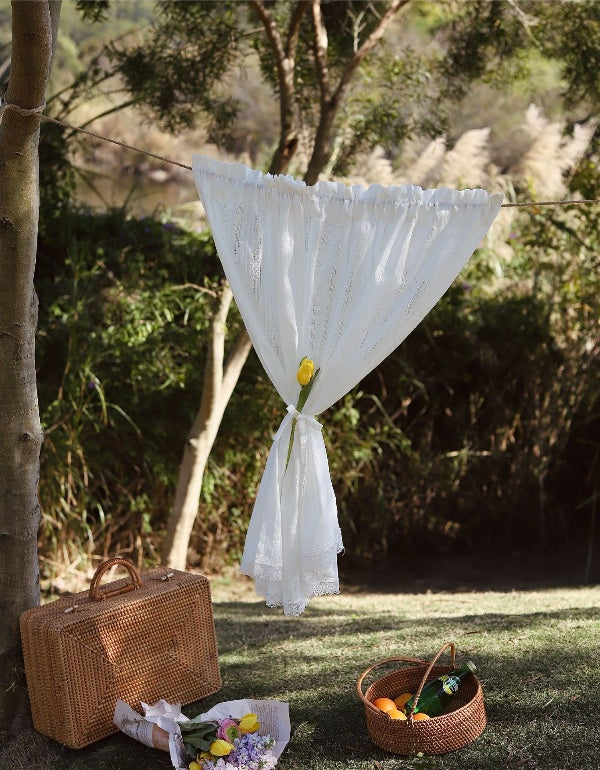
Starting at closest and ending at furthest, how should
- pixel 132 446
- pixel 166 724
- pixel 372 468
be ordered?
pixel 166 724, pixel 132 446, pixel 372 468

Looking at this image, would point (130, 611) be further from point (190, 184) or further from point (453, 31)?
point (190, 184)

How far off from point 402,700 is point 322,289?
1.12m

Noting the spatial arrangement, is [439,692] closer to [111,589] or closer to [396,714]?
[396,714]

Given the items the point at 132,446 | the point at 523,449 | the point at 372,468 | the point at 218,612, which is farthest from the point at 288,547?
the point at 523,449

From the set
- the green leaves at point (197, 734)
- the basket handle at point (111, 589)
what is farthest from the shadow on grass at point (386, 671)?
the basket handle at point (111, 589)

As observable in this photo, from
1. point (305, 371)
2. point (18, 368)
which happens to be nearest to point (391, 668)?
point (305, 371)

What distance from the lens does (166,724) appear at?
7.57 feet

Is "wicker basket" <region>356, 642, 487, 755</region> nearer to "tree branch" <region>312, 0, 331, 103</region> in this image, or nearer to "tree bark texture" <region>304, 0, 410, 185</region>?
"tree bark texture" <region>304, 0, 410, 185</region>

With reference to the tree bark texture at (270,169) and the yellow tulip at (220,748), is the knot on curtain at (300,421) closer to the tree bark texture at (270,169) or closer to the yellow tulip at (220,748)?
the yellow tulip at (220,748)

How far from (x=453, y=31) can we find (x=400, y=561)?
2.85 m

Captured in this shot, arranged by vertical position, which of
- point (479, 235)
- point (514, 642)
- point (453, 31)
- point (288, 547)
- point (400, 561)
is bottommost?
point (400, 561)

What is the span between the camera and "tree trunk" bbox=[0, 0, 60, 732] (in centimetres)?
237

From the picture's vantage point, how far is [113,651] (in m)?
2.47

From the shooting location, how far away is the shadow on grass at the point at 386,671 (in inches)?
87.2
